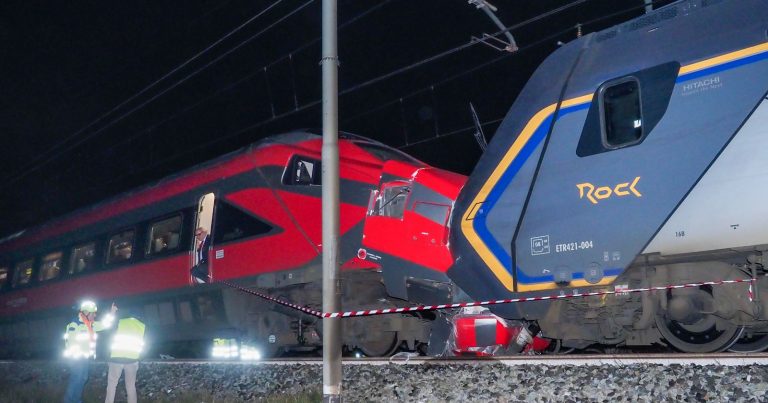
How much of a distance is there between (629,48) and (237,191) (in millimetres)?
7789

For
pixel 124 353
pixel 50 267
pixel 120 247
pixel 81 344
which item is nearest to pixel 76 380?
pixel 81 344

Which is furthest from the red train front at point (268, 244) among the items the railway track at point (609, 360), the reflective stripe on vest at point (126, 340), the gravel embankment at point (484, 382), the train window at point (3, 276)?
the train window at point (3, 276)

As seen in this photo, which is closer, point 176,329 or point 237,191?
point 237,191

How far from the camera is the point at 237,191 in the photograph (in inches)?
509

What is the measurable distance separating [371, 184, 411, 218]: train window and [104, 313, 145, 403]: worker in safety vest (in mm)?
3787

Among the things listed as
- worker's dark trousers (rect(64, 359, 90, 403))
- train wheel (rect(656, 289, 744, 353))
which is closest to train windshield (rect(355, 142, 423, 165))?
worker's dark trousers (rect(64, 359, 90, 403))

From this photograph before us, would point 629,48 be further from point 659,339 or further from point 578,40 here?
point 659,339

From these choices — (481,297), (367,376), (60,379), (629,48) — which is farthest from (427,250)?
(60,379)

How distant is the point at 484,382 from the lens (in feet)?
22.7

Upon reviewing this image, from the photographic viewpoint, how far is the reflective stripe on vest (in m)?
9.46

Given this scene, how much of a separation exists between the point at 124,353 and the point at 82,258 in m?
9.07

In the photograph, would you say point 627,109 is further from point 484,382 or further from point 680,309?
point 484,382

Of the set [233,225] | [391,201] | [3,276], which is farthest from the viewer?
[3,276]

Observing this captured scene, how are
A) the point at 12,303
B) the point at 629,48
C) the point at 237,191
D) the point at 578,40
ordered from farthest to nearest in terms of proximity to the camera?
the point at 12,303, the point at 237,191, the point at 578,40, the point at 629,48
